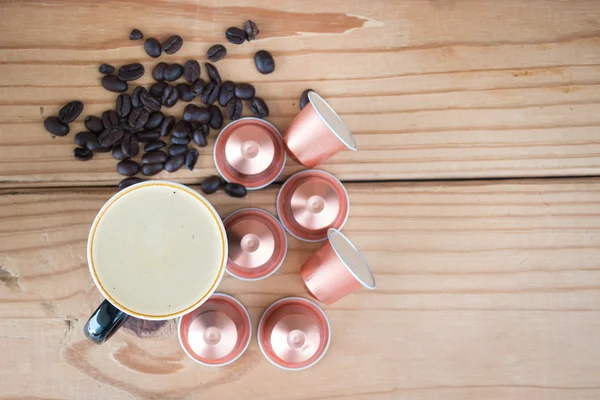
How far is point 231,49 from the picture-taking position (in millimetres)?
922

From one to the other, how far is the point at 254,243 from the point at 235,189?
10 centimetres

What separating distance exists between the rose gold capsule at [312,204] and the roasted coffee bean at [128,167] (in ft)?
0.81

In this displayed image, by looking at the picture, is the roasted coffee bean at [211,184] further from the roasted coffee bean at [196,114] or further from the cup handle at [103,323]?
the cup handle at [103,323]

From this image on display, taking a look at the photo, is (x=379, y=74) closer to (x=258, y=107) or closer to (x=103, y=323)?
(x=258, y=107)

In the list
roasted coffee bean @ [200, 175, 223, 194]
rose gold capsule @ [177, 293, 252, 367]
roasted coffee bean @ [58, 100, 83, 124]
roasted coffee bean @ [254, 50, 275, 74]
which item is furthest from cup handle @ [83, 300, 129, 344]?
roasted coffee bean @ [254, 50, 275, 74]

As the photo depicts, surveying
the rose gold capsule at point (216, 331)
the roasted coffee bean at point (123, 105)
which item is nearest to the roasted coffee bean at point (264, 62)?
the roasted coffee bean at point (123, 105)

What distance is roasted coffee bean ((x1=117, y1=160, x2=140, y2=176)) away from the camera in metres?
0.88

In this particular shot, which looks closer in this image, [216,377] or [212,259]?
[212,259]

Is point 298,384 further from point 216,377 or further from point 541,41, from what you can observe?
point 541,41

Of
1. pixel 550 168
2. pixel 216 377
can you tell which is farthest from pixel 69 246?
pixel 550 168

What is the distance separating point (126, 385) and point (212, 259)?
1.04 feet

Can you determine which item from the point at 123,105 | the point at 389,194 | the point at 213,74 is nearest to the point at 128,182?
the point at 123,105

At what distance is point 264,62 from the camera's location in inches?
35.4

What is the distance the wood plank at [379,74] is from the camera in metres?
0.91
